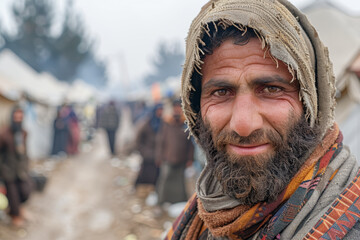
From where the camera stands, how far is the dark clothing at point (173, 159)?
574 centimetres

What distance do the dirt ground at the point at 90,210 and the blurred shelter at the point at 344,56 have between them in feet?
12.0

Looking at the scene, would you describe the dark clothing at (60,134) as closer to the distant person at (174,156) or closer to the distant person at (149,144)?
the distant person at (149,144)

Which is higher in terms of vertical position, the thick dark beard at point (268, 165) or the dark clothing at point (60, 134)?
the thick dark beard at point (268, 165)

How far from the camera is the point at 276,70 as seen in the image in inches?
46.4

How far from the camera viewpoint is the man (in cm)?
106

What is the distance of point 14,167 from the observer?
Result: 208 inches

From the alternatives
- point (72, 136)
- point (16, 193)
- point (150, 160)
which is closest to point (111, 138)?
point (72, 136)

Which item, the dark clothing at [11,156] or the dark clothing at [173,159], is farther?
the dark clothing at [173,159]

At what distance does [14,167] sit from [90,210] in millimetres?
1814

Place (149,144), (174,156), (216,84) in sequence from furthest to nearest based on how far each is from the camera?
1. (149,144)
2. (174,156)
3. (216,84)

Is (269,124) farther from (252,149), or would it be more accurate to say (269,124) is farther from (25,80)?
(25,80)

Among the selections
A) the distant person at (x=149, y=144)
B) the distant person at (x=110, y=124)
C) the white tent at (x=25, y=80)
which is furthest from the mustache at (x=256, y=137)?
the white tent at (x=25, y=80)

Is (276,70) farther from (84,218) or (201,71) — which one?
(84,218)

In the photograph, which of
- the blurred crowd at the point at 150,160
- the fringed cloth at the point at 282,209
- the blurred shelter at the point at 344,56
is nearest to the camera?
the fringed cloth at the point at 282,209
